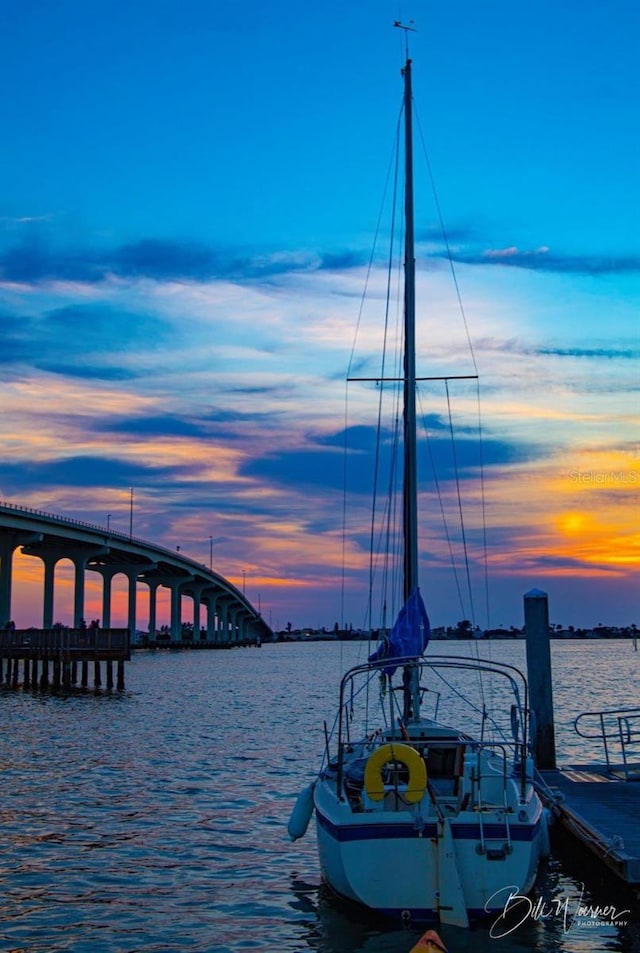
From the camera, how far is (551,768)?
21.8m

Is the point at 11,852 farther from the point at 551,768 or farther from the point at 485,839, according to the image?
the point at 551,768

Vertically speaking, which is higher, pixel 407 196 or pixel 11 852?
pixel 407 196

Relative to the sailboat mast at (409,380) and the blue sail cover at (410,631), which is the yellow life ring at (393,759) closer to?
the blue sail cover at (410,631)

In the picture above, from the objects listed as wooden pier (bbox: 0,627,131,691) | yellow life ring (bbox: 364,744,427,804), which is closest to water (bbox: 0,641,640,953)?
yellow life ring (bbox: 364,744,427,804)

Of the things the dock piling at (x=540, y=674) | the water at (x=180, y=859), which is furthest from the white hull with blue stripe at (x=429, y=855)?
the dock piling at (x=540, y=674)

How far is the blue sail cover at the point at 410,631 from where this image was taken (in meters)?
18.4

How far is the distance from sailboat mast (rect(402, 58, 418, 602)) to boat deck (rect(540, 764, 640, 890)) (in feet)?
15.7

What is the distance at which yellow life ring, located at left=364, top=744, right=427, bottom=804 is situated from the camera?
12625 millimetres

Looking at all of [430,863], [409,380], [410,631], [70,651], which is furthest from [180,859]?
[70,651]

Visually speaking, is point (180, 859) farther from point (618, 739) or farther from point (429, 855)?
point (618, 739)

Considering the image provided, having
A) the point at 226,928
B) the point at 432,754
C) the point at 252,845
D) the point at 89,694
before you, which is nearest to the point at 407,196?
the point at 432,754

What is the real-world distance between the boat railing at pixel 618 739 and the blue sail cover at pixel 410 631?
3.32m

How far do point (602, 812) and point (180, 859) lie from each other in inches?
282

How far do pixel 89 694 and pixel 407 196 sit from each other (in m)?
41.0
